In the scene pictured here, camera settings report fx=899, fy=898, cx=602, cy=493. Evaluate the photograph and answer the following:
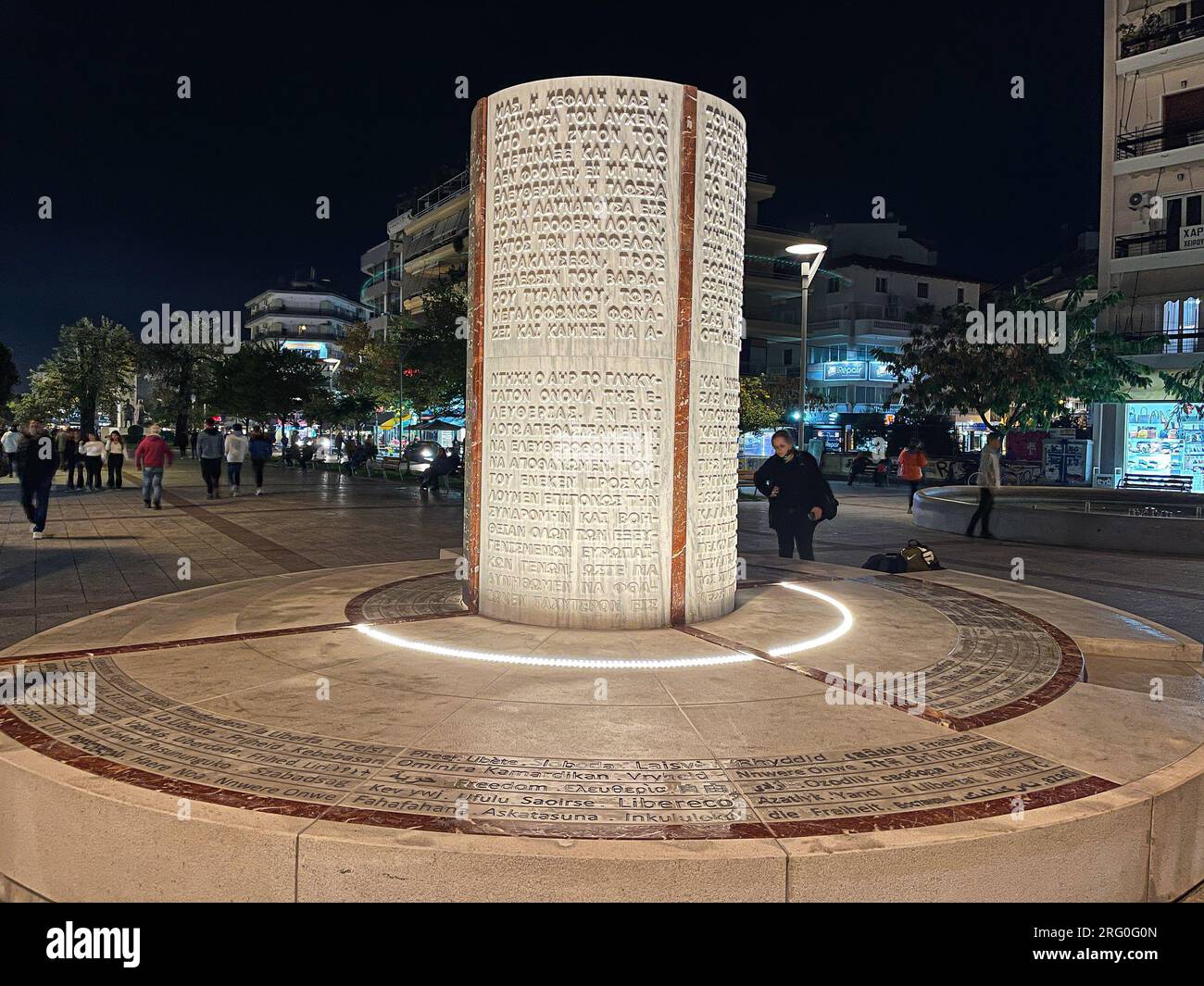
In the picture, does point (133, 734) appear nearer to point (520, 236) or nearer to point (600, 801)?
point (600, 801)

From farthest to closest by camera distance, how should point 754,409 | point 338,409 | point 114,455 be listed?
point 338,409, point 754,409, point 114,455

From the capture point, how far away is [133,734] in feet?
14.5

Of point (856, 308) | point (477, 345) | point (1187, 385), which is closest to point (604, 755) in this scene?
point (477, 345)

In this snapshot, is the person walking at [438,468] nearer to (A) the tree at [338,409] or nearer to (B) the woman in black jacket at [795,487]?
(B) the woman in black jacket at [795,487]

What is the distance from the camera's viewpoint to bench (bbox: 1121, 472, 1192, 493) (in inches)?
1088

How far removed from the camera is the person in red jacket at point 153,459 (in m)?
18.7

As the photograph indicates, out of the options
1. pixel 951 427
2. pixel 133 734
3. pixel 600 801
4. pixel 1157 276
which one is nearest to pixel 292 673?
pixel 133 734

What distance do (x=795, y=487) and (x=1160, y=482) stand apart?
23396mm

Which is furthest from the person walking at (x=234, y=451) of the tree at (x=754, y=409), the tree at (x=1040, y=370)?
the tree at (x=1040, y=370)

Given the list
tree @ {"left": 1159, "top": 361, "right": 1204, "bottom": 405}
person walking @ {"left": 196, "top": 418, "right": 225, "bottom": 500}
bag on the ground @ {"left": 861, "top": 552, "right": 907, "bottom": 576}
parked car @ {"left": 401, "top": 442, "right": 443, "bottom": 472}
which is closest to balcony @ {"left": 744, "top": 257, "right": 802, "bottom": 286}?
parked car @ {"left": 401, "top": 442, "right": 443, "bottom": 472}

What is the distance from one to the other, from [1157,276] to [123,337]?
228 ft

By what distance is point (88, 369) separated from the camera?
68.3 metres

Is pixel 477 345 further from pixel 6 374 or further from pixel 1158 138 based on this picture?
pixel 6 374

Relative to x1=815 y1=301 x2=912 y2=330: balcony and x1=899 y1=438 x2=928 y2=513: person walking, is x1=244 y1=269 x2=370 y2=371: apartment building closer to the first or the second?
x1=815 y1=301 x2=912 y2=330: balcony
